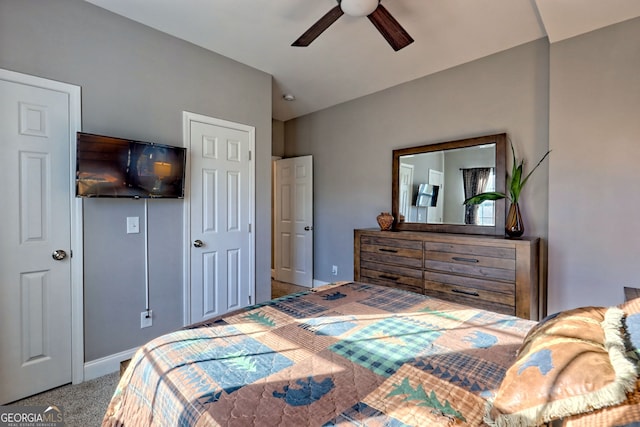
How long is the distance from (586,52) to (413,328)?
273cm

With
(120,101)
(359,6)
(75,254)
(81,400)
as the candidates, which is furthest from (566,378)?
(120,101)

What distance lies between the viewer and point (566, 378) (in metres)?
0.70

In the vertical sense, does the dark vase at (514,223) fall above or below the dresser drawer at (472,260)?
above

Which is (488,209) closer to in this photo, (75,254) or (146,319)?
(146,319)

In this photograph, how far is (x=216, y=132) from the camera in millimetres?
2967

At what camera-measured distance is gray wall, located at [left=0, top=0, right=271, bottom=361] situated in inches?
80.8

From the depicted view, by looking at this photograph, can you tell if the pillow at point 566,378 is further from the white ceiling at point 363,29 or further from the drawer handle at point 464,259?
the white ceiling at point 363,29

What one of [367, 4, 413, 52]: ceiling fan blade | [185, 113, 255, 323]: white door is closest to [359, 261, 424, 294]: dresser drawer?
[185, 113, 255, 323]: white door

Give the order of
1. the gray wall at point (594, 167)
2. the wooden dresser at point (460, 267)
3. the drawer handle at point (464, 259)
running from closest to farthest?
the gray wall at point (594, 167)
the wooden dresser at point (460, 267)
the drawer handle at point (464, 259)

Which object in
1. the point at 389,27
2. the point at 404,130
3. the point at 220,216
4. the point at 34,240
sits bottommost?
the point at 34,240

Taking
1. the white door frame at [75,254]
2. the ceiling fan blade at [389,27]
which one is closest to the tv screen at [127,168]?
the white door frame at [75,254]

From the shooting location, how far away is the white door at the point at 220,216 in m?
2.83

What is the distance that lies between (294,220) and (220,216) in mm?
1956

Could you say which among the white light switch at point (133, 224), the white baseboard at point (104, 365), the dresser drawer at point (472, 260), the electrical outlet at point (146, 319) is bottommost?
the white baseboard at point (104, 365)
